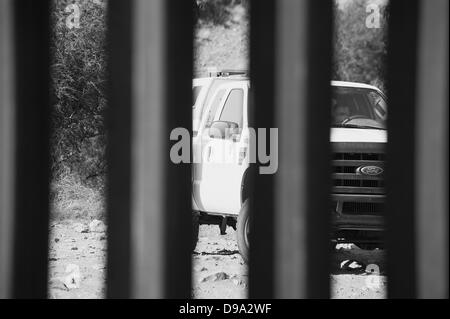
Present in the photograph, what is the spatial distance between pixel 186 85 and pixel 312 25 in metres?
0.31

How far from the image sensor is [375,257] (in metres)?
6.36

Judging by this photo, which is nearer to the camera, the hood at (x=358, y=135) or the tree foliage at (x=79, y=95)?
the hood at (x=358, y=135)

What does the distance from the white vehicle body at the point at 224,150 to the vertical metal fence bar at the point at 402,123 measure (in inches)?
136

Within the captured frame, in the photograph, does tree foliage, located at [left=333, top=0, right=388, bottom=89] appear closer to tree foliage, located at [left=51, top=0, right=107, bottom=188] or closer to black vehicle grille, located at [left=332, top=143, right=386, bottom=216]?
tree foliage, located at [left=51, top=0, right=107, bottom=188]

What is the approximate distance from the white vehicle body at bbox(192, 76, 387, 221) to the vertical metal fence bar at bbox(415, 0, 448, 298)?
11.3ft

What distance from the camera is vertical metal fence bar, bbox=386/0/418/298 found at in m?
1.58

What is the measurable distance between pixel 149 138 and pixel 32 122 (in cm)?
27

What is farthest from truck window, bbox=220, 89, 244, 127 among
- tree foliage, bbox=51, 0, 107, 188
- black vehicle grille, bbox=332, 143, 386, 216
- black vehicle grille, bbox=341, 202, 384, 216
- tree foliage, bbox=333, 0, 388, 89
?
tree foliage, bbox=333, 0, 388, 89

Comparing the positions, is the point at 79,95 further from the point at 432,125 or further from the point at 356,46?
the point at 432,125

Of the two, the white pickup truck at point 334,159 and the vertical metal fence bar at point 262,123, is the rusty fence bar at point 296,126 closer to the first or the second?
the vertical metal fence bar at point 262,123

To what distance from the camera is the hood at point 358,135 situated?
16.4ft

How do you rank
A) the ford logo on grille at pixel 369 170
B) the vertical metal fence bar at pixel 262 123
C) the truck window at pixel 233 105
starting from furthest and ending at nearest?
the truck window at pixel 233 105
the ford logo on grille at pixel 369 170
the vertical metal fence bar at pixel 262 123

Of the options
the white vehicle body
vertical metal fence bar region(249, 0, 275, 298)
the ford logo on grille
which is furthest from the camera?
the white vehicle body

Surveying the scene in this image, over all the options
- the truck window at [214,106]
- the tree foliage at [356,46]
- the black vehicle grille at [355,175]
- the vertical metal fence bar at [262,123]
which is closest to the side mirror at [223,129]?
the truck window at [214,106]
